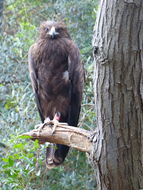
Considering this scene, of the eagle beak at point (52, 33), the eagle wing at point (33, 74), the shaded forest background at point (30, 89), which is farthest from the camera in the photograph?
the eagle beak at point (52, 33)

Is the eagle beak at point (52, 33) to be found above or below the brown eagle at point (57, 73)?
above

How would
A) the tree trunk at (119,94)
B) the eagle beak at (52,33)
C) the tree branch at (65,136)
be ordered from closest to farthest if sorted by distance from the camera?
1. the tree trunk at (119,94)
2. the tree branch at (65,136)
3. the eagle beak at (52,33)

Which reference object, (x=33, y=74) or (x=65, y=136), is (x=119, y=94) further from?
(x=33, y=74)

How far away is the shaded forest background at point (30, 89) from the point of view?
4.10 metres

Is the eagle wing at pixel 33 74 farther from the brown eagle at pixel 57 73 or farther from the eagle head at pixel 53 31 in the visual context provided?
the eagle head at pixel 53 31

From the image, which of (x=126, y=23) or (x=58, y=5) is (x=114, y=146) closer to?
(x=126, y=23)

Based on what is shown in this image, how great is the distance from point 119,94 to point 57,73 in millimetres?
1856

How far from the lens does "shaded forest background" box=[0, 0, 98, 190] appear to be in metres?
4.10

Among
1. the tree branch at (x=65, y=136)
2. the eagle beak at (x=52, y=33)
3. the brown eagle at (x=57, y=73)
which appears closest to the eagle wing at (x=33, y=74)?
the brown eagle at (x=57, y=73)

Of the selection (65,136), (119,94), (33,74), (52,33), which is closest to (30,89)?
(33,74)

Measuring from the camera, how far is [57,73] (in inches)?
166

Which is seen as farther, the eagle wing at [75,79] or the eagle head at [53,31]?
the eagle head at [53,31]

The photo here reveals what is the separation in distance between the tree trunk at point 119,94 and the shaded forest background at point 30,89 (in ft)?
3.15

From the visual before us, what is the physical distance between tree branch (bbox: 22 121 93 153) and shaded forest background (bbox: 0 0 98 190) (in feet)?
0.62
